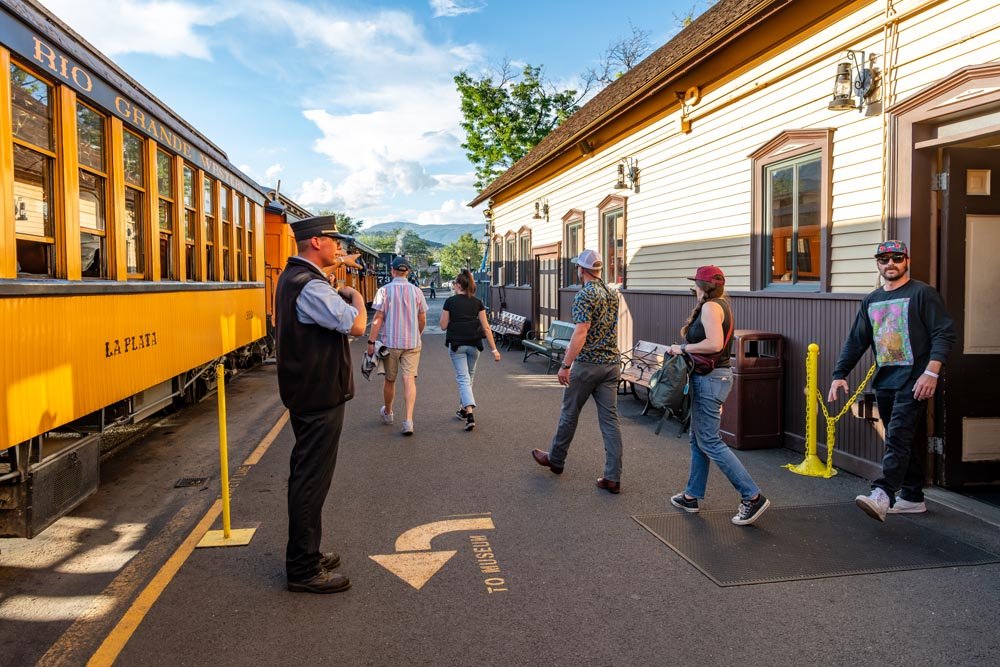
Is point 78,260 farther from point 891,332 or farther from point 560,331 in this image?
point 560,331

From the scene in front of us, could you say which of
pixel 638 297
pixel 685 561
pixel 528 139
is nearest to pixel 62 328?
pixel 685 561

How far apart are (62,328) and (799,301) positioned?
Result: 6494 mm

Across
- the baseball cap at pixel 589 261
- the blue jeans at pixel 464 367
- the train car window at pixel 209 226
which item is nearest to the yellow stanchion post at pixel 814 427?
the baseball cap at pixel 589 261

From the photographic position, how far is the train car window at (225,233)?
34.7 feet

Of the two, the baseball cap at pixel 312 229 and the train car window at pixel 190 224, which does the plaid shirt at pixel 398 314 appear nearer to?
the train car window at pixel 190 224

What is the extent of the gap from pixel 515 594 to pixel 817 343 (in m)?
4.58

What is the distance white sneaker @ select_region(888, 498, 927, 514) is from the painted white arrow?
9.77ft

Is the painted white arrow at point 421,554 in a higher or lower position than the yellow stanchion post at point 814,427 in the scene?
lower

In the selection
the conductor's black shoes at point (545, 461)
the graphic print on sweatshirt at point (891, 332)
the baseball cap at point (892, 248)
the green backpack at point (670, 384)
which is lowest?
the conductor's black shoes at point (545, 461)

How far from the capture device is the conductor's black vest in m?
4.26

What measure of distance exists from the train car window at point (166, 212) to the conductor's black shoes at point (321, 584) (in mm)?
4372

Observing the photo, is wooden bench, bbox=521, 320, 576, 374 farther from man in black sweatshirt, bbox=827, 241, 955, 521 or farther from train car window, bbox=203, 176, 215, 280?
man in black sweatshirt, bbox=827, 241, 955, 521

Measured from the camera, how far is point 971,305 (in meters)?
6.10

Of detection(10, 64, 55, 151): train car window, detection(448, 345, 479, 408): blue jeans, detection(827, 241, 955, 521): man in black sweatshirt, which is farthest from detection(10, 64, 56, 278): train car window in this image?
detection(827, 241, 955, 521): man in black sweatshirt
